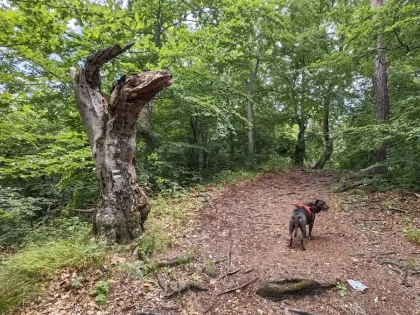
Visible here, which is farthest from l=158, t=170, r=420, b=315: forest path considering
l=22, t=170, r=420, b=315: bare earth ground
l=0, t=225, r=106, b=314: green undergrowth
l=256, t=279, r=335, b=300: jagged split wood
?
l=0, t=225, r=106, b=314: green undergrowth

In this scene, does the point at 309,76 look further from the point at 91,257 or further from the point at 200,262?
the point at 91,257

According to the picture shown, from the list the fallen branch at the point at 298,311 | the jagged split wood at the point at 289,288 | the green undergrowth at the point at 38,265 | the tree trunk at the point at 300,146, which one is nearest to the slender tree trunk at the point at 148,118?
the green undergrowth at the point at 38,265

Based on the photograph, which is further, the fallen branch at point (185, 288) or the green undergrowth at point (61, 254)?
the fallen branch at point (185, 288)

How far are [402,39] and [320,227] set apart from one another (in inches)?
240

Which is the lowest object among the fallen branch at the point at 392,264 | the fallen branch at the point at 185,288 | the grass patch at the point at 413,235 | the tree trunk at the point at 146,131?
the fallen branch at the point at 185,288

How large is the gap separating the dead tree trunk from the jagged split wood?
270 cm

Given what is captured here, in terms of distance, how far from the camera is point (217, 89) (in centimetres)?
1072

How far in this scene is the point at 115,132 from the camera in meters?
5.07

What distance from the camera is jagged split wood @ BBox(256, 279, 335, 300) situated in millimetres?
3861

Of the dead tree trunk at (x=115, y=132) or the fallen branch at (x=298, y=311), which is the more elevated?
the dead tree trunk at (x=115, y=132)

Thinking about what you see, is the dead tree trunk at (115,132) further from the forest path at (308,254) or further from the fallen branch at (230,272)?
the fallen branch at (230,272)

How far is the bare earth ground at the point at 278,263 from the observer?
11.9 feet

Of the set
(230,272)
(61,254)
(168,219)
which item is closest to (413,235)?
(230,272)

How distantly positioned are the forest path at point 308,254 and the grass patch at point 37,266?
69.8 inches
